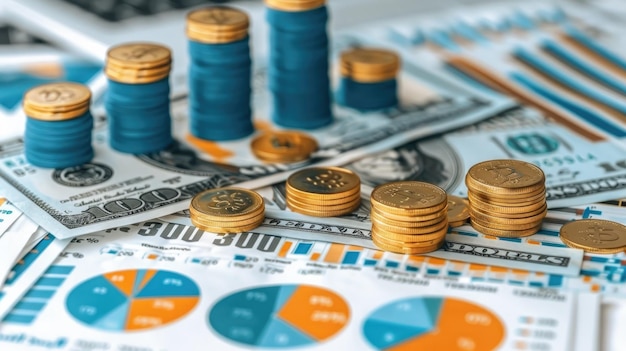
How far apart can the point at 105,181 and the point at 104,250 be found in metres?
0.17

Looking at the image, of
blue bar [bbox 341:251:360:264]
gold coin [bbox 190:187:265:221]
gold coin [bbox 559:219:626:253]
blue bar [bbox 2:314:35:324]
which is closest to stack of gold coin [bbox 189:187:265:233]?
gold coin [bbox 190:187:265:221]

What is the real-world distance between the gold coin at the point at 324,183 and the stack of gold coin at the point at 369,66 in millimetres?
277

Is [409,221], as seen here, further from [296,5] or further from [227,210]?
[296,5]

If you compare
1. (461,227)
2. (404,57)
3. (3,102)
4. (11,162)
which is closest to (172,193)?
(11,162)

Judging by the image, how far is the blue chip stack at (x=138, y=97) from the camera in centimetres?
118

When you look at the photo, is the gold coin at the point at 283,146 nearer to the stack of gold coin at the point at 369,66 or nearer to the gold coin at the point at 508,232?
the stack of gold coin at the point at 369,66

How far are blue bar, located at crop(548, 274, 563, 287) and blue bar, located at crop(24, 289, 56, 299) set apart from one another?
46 centimetres

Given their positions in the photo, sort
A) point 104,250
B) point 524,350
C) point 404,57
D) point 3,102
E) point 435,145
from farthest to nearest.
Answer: point 404,57
point 3,102
point 435,145
point 104,250
point 524,350

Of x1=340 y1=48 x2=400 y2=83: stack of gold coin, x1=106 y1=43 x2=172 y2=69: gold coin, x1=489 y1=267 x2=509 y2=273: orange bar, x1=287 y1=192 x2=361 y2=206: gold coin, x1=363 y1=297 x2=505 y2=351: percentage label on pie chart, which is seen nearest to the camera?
x1=363 y1=297 x2=505 y2=351: percentage label on pie chart

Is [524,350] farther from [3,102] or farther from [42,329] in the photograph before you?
[3,102]

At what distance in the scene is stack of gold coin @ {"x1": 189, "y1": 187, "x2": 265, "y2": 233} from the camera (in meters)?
1.02

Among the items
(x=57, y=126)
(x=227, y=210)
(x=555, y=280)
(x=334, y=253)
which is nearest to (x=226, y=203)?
(x=227, y=210)

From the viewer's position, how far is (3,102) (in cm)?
141

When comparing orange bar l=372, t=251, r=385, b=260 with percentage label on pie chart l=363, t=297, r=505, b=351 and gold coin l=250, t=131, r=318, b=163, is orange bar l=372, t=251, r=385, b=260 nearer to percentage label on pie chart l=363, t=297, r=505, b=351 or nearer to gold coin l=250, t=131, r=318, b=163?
percentage label on pie chart l=363, t=297, r=505, b=351
